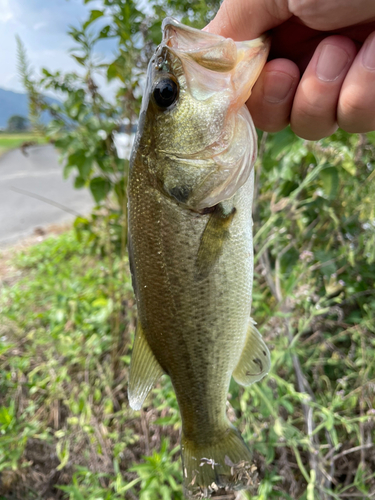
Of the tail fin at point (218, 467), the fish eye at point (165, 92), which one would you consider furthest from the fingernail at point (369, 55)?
the tail fin at point (218, 467)

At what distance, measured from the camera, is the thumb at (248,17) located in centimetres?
97

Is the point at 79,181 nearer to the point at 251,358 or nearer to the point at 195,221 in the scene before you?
the point at 195,221

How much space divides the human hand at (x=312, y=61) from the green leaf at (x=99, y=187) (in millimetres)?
1682

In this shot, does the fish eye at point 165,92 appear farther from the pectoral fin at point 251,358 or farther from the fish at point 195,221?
the pectoral fin at point 251,358

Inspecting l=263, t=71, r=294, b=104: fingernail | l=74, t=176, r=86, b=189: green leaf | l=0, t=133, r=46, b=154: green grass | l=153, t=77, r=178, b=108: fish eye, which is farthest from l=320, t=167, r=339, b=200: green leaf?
l=0, t=133, r=46, b=154: green grass

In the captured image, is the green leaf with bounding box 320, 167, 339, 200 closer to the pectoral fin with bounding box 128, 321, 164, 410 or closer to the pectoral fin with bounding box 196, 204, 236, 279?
the pectoral fin with bounding box 196, 204, 236, 279

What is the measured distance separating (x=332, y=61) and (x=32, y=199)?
7614 millimetres

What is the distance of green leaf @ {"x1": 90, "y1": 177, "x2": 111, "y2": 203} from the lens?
2.57m

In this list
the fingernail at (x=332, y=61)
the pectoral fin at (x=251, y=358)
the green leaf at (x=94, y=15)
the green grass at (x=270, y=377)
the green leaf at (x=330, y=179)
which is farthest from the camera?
the green leaf at (x=94, y=15)

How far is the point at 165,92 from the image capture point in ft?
2.95

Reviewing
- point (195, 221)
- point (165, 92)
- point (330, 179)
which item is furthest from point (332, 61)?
point (330, 179)

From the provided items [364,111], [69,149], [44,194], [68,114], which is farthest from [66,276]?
[44,194]

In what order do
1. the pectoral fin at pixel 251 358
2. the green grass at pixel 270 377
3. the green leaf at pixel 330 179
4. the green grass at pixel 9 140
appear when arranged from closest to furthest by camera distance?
1. the pectoral fin at pixel 251 358
2. the green grass at pixel 270 377
3. the green leaf at pixel 330 179
4. the green grass at pixel 9 140

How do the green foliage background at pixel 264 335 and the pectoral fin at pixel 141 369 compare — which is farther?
the green foliage background at pixel 264 335
